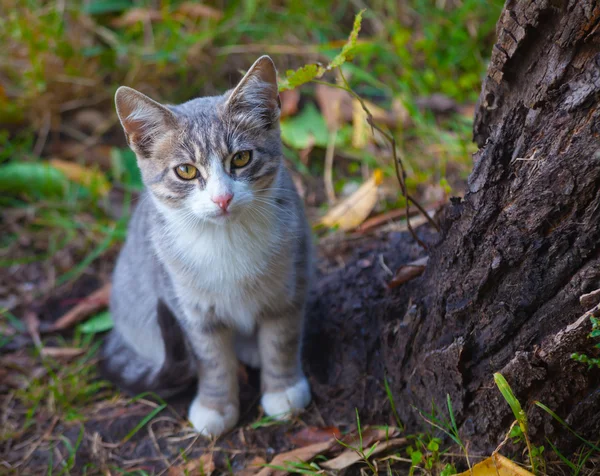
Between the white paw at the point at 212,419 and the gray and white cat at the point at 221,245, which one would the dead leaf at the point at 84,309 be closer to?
the gray and white cat at the point at 221,245

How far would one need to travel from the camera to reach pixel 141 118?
2250 millimetres

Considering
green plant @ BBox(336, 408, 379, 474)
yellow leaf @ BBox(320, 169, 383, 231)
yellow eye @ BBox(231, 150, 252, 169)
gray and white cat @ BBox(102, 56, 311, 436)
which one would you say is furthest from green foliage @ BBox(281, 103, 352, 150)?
green plant @ BBox(336, 408, 379, 474)

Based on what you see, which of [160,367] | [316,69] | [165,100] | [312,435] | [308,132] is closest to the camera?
[316,69]

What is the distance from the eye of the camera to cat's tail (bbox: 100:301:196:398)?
2.55 m

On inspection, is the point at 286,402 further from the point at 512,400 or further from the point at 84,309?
the point at 84,309

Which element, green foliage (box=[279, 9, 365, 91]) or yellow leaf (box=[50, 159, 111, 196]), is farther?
yellow leaf (box=[50, 159, 111, 196])

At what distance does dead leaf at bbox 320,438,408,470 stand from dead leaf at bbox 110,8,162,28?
3.42 m

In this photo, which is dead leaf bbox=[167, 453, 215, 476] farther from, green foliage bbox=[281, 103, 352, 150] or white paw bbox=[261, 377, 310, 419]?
green foliage bbox=[281, 103, 352, 150]

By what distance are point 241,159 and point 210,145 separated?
0.13 m

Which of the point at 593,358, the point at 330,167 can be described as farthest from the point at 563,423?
the point at 330,167

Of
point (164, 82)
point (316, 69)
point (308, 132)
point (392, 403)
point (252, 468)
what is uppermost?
point (316, 69)

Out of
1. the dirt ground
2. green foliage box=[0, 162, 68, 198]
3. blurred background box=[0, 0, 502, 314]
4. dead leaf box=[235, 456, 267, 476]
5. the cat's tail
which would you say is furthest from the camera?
green foliage box=[0, 162, 68, 198]

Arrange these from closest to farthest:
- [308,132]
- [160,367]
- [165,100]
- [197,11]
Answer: [160,367], [308,132], [165,100], [197,11]

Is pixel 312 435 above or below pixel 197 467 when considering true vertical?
above
